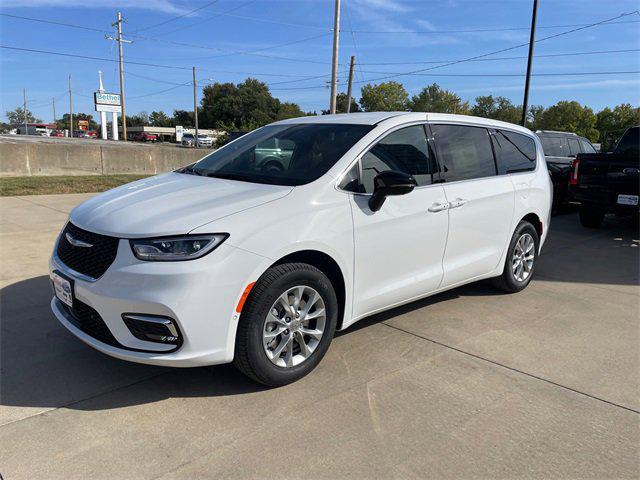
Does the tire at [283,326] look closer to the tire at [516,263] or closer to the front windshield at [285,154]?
the front windshield at [285,154]

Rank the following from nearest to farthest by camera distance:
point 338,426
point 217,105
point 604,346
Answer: point 338,426 < point 604,346 < point 217,105

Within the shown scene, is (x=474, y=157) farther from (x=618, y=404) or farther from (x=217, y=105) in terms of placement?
(x=217, y=105)

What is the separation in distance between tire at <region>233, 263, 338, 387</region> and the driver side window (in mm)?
826

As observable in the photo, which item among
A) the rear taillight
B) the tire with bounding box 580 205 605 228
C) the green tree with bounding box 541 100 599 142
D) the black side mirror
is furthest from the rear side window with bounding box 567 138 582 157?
the green tree with bounding box 541 100 599 142

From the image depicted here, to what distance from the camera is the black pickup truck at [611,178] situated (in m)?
8.06

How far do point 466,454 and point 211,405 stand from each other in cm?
146

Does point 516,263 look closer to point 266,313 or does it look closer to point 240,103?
point 266,313

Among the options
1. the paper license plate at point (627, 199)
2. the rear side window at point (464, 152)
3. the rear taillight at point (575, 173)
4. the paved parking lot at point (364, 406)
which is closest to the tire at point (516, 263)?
the paved parking lot at point (364, 406)

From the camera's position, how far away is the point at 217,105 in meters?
92.5

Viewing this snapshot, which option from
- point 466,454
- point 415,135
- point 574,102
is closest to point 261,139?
point 415,135

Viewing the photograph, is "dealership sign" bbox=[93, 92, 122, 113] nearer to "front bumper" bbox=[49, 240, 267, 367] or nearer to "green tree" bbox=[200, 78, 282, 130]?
"green tree" bbox=[200, 78, 282, 130]

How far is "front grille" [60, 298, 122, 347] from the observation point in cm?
298

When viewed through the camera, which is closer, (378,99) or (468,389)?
(468,389)

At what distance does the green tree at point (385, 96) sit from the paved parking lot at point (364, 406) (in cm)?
8169
